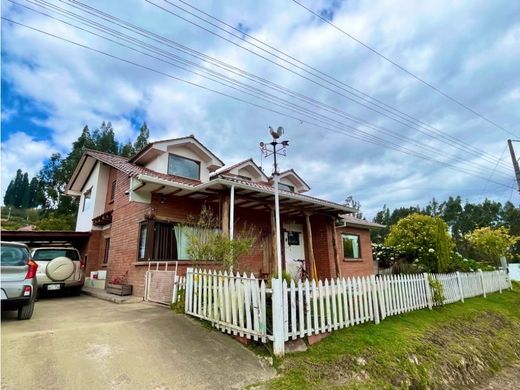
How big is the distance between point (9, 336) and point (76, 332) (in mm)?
972

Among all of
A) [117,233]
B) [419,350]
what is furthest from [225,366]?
[117,233]

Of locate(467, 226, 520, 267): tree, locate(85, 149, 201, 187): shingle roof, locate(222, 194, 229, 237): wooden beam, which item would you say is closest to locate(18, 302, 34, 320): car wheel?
locate(222, 194, 229, 237): wooden beam

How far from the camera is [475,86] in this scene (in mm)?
12570

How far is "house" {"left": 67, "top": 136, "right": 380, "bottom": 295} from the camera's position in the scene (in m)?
9.72

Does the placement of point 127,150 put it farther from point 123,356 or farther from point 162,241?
point 123,356

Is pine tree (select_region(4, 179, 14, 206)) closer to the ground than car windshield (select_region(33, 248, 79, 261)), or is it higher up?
higher up

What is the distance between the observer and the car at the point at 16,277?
5.60m

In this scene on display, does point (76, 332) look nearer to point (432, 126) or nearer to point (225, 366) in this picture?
point (225, 366)

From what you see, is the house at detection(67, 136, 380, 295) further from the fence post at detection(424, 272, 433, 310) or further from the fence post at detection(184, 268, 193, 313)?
the fence post at detection(424, 272, 433, 310)

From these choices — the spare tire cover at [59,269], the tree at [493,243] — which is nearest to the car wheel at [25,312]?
the spare tire cover at [59,269]

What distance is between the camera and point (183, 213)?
10.7m

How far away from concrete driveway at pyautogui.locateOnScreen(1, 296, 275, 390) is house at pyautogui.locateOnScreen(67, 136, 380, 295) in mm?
3441

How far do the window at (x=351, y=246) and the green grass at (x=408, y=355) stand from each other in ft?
22.6

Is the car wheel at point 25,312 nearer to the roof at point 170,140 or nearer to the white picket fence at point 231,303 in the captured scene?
the white picket fence at point 231,303
